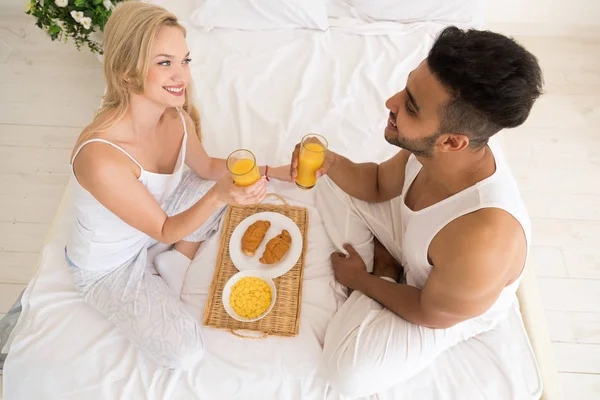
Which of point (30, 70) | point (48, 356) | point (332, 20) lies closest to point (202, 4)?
point (332, 20)

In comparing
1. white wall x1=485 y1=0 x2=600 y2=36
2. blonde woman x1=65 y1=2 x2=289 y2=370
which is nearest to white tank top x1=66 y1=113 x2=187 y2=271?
blonde woman x1=65 y1=2 x2=289 y2=370

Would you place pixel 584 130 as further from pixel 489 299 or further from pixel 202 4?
pixel 202 4

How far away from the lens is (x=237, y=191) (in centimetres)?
134

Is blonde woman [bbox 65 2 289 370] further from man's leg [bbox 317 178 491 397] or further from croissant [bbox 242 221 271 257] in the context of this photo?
man's leg [bbox 317 178 491 397]

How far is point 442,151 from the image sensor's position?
1.29 m

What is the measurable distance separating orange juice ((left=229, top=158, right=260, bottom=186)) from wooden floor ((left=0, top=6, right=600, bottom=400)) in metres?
1.40

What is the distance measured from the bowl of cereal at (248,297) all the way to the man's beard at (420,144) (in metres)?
0.68

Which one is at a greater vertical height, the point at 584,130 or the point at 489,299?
the point at 489,299

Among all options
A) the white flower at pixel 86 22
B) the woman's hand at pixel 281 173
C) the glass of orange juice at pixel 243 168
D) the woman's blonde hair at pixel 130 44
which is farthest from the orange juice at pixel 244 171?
the white flower at pixel 86 22

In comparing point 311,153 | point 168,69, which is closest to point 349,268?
point 311,153

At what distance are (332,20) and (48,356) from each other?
210 centimetres

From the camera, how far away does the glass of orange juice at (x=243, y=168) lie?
133cm

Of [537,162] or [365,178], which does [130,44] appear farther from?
[537,162]

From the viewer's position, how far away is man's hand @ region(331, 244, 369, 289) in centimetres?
161
